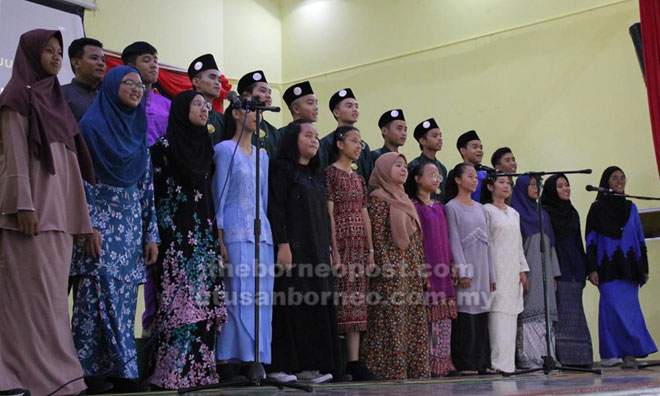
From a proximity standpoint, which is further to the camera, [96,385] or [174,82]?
[174,82]

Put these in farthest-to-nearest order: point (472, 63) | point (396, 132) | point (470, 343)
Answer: point (472, 63), point (396, 132), point (470, 343)

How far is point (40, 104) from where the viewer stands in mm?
3229

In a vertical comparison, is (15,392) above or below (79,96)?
below

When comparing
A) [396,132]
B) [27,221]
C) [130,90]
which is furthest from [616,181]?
[27,221]

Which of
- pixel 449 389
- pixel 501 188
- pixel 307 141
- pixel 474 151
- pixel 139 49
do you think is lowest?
pixel 449 389

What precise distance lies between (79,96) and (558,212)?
152 inches

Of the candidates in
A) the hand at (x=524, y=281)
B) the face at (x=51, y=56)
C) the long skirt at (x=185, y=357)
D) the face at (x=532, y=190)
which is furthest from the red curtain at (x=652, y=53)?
the face at (x=51, y=56)

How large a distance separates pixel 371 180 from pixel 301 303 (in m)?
1.09

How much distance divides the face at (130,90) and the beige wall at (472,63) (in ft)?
16.3

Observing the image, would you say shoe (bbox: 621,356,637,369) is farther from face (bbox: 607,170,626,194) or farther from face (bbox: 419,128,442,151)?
face (bbox: 419,128,442,151)

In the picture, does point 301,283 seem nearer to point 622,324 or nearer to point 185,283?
point 185,283

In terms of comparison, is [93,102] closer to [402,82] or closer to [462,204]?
[462,204]

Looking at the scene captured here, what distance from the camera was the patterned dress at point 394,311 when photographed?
4469mm

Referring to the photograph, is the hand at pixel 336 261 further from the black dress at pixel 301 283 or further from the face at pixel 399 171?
the face at pixel 399 171
